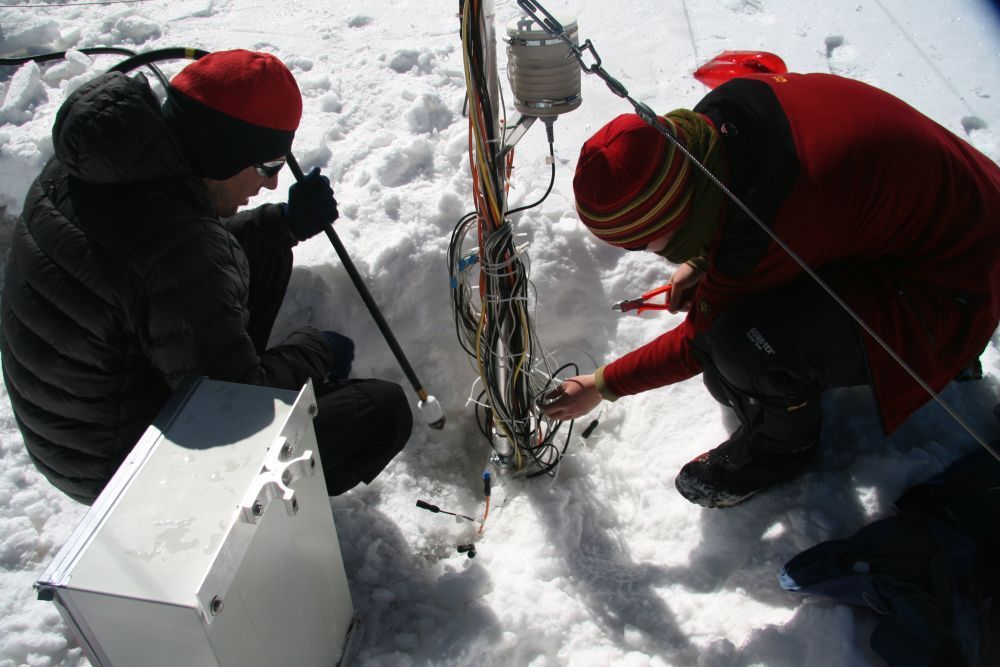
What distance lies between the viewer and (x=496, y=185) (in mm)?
1660

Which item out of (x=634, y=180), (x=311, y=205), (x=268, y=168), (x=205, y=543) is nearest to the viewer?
(x=205, y=543)

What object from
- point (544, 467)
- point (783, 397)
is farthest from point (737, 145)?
point (544, 467)

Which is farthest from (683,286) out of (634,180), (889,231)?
(634,180)

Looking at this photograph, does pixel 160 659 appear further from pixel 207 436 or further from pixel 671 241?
pixel 671 241

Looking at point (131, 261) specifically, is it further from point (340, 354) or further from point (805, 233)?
point (805, 233)

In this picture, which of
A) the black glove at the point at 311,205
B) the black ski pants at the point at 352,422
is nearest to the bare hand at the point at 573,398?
the black ski pants at the point at 352,422

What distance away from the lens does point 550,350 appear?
8.56 ft

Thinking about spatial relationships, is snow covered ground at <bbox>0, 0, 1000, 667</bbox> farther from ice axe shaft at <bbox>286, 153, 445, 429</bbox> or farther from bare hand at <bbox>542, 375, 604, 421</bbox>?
bare hand at <bbox>542, 375, 604, 421</bbox>

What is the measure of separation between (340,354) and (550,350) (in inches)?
30.0

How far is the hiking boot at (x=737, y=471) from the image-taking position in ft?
6.48

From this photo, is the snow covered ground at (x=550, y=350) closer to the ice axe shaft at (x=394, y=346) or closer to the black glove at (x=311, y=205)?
the ice axe shaft at (x=394, y=346)

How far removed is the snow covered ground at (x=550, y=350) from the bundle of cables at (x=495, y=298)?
0.16 meters

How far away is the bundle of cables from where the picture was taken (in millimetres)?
1517

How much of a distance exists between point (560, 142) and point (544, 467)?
59.3 inches
